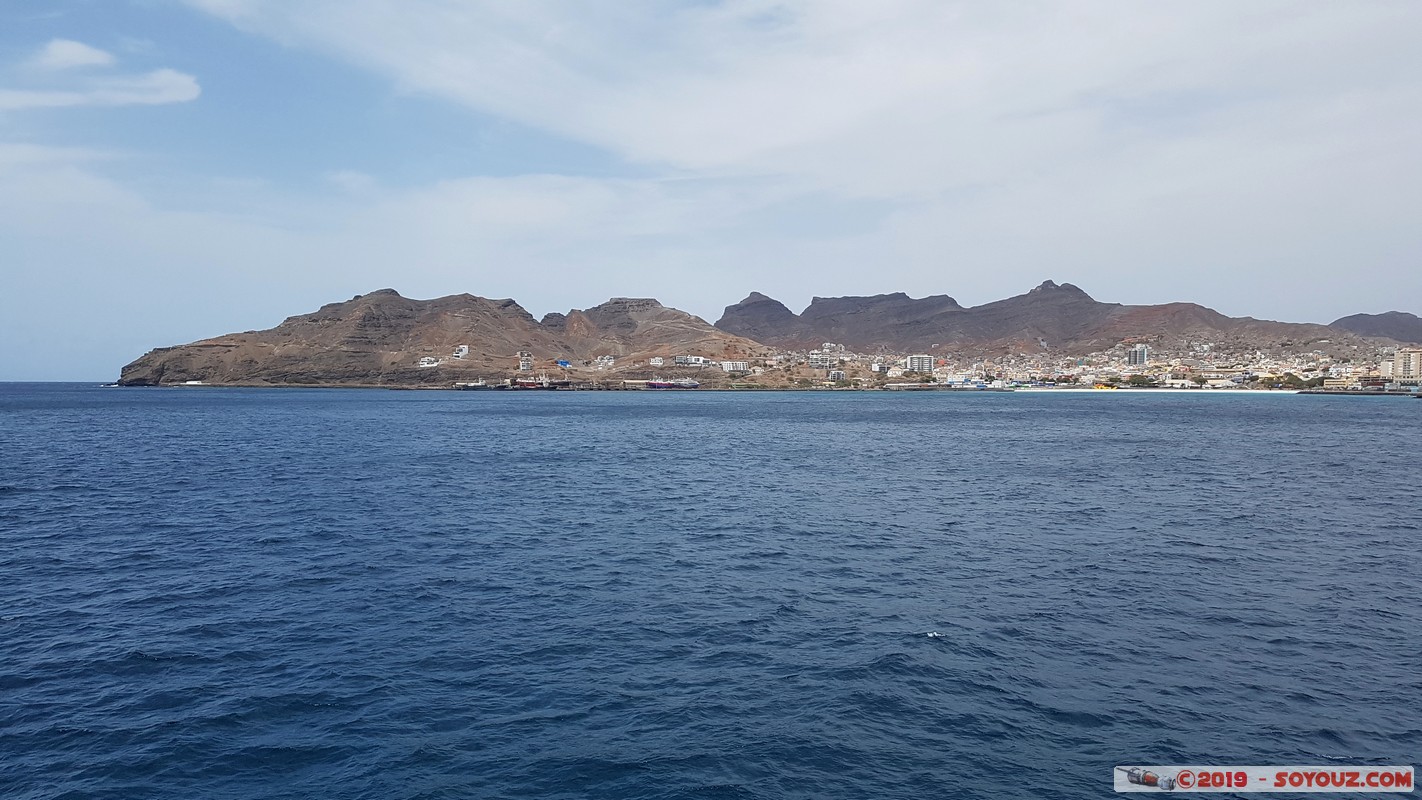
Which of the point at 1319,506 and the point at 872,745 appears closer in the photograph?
the point at 872,745

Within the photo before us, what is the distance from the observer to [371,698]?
17.7 m

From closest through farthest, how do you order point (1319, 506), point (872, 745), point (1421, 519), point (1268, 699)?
point (872, 745) → point (1268, 699) → point (1421, 519) → point (1319, 506)

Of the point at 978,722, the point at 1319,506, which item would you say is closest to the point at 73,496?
the point at 978,722

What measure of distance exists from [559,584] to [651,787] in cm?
1324

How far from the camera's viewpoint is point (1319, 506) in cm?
4228

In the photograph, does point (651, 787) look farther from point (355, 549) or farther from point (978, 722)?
point (355, 549)

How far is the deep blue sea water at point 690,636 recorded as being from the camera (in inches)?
596

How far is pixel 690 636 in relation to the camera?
71.2ft

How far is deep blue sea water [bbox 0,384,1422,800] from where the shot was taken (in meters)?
15.1

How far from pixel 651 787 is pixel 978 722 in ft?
23.4

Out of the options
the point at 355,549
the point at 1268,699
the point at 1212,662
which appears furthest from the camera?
the point at 355,549

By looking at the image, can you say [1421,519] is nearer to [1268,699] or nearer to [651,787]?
[1268,699]

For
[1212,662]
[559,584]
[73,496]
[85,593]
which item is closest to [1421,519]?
[1212,662]

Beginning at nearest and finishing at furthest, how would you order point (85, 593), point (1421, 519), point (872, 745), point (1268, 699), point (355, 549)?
point (872, 745)
point (1268, 699)
point (85, 593)
point (355, 549)
point (1421, 519)
